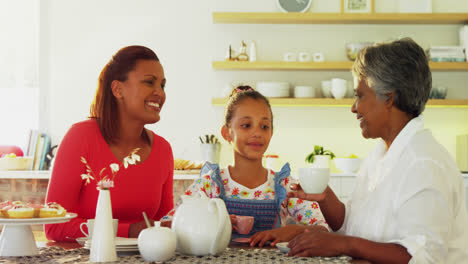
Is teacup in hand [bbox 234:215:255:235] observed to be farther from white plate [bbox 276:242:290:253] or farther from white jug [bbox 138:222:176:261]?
white jug [bbox 138:222:176:261]

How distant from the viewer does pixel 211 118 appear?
15.0 feet

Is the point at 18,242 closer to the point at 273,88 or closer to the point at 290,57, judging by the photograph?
the point at 273,88

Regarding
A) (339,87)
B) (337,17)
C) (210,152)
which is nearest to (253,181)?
(210,152)

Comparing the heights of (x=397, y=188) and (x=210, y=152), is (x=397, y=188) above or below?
above

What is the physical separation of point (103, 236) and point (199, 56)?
11.4 ft

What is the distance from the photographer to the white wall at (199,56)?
455 cm

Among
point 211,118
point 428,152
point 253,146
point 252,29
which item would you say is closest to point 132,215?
point 253,146

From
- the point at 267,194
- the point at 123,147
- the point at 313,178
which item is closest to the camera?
the point at 313,178

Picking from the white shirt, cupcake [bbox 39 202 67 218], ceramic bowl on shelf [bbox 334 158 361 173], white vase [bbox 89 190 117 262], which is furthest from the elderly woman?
ceramic bowl on shelf [bbox 334 158 361 173]

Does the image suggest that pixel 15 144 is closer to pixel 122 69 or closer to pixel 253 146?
pixel 122 69

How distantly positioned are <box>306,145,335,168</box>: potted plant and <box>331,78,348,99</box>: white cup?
0.45 meters

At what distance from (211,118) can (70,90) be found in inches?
49.4

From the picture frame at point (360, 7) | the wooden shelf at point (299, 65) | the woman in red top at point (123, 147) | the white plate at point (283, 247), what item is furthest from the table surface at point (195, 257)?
the picture frame at point (360, 7)

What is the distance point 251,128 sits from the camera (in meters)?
1.91
